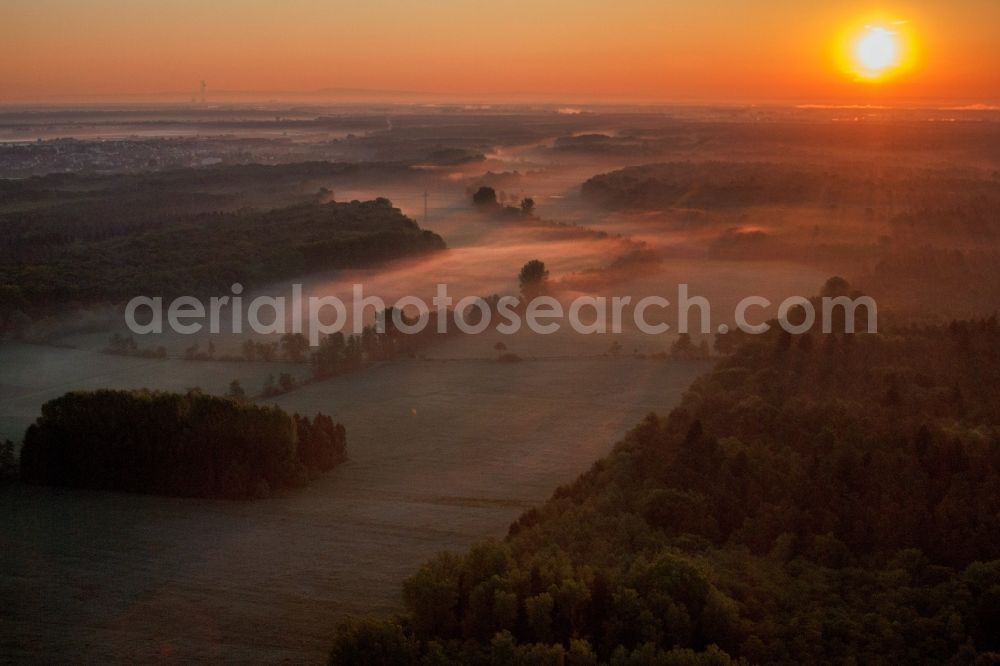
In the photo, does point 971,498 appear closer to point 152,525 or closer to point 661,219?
point 152,525

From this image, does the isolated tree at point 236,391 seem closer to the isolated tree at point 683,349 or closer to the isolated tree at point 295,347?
the isolated tree at point 295,347

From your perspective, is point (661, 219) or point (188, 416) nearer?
point (188, 416)

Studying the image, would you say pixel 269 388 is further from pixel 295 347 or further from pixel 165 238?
pixel 165 238

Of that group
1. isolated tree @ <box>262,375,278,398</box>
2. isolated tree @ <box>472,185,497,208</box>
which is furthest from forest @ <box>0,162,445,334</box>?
isolated tree @ <box>262,375,278,398</box>

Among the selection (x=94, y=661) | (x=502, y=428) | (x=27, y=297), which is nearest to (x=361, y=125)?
(x=27, y=297)

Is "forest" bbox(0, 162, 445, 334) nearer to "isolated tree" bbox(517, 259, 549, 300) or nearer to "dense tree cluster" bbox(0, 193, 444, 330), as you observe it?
"dense tree cluster" bbox(0, 193, 444, 330)
